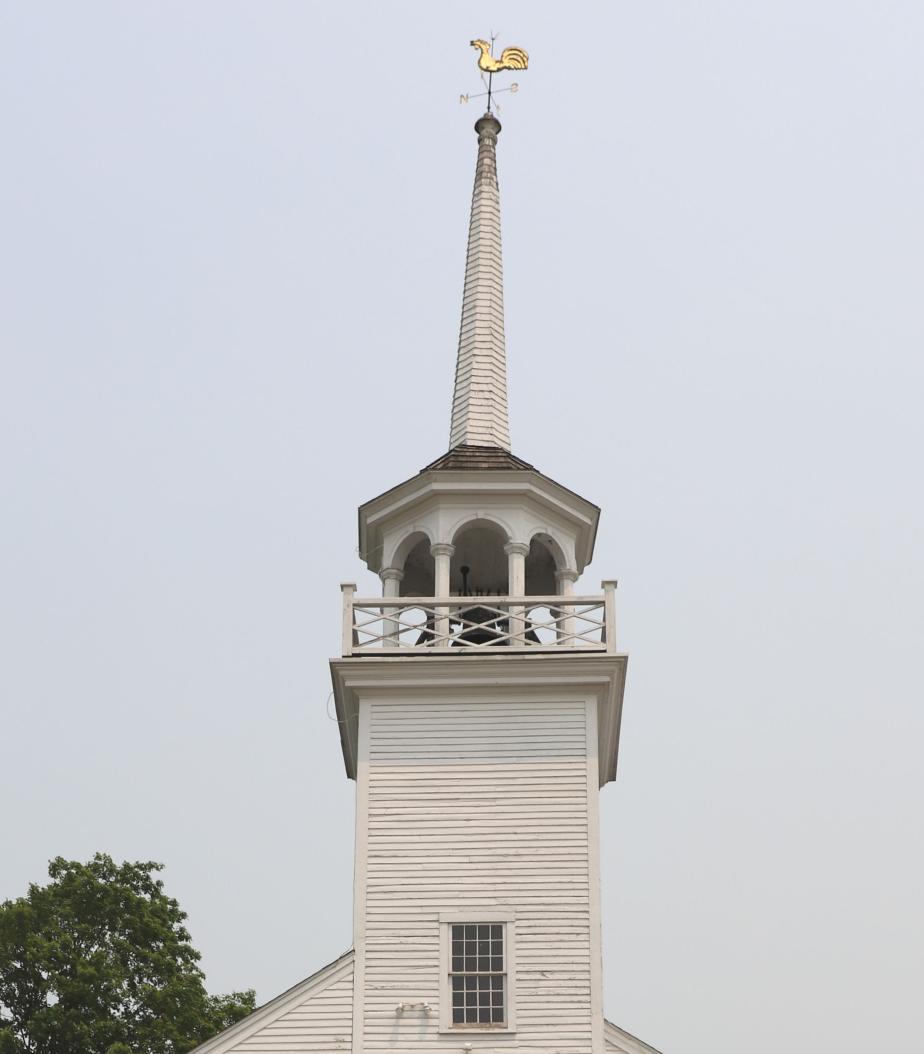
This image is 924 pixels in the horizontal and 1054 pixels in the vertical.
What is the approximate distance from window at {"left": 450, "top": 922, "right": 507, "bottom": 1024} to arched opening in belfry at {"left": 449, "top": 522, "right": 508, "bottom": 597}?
7.71 m

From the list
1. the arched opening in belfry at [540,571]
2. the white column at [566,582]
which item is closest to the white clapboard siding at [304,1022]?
the white column at [566,582]

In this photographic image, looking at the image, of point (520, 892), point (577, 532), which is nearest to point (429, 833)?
point (520, 892)

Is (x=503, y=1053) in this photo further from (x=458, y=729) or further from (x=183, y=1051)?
(x=183, y=1051)

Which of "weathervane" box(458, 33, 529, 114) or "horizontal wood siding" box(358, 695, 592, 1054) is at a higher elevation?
"weathervane" box(458, 33, 529, 114)

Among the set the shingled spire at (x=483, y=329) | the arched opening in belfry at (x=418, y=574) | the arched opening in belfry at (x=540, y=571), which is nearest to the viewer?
the shingled spire at (x=483, y=329)

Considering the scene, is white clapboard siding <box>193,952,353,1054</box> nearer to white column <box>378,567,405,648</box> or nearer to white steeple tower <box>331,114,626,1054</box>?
white steeple tower <box>331,114,626,1054</box>

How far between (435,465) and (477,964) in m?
8.51

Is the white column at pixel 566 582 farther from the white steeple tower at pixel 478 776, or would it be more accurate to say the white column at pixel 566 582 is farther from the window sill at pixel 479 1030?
the window sill at pixel 479 1030

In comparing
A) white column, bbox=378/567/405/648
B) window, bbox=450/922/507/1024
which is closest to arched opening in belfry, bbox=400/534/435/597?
white column, bbox=378/567/405/648

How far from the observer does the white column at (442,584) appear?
3066cm

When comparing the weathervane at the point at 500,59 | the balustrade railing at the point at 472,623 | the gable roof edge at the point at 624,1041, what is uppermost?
the weathervane at the point at 500,59

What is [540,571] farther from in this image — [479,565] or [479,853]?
[479,853]

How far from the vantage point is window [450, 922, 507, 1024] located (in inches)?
1106

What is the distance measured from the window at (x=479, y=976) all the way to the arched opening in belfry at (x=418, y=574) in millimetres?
8009
